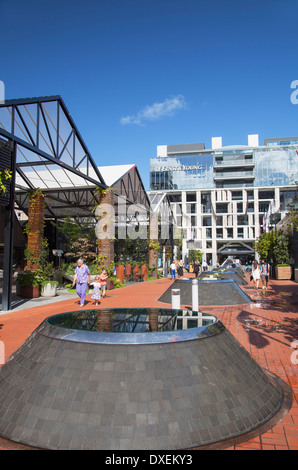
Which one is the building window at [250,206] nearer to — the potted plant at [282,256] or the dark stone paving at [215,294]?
the potted plant at [282,256]

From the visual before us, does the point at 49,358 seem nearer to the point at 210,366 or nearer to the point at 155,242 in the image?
the point at 210,366

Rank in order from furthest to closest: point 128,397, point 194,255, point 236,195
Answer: point 236,195 < point 194,255 < point 128,397

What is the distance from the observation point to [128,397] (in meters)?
2.97

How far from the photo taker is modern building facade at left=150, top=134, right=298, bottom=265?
71.0 metres

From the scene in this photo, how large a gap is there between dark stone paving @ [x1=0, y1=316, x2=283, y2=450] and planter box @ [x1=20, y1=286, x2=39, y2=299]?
11.3m

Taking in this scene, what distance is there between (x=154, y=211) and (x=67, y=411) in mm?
26693

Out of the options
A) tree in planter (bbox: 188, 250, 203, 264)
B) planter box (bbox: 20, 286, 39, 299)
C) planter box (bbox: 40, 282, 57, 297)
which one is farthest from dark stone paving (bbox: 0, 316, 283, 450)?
tree in planter (bbox: 188, 250, 203, 264)

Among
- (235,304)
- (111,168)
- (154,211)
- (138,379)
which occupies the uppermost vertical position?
(111,168)

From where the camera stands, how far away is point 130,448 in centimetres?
272

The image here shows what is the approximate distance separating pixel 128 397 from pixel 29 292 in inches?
492

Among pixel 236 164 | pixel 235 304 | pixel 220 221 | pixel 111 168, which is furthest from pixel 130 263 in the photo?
pixel 236 164

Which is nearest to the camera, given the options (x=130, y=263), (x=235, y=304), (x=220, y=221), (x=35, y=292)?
(x=235, y=304)

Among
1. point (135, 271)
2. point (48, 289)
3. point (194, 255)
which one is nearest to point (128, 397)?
point (48, 289)

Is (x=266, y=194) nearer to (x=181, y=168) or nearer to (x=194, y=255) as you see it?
(x=181, y=168)
